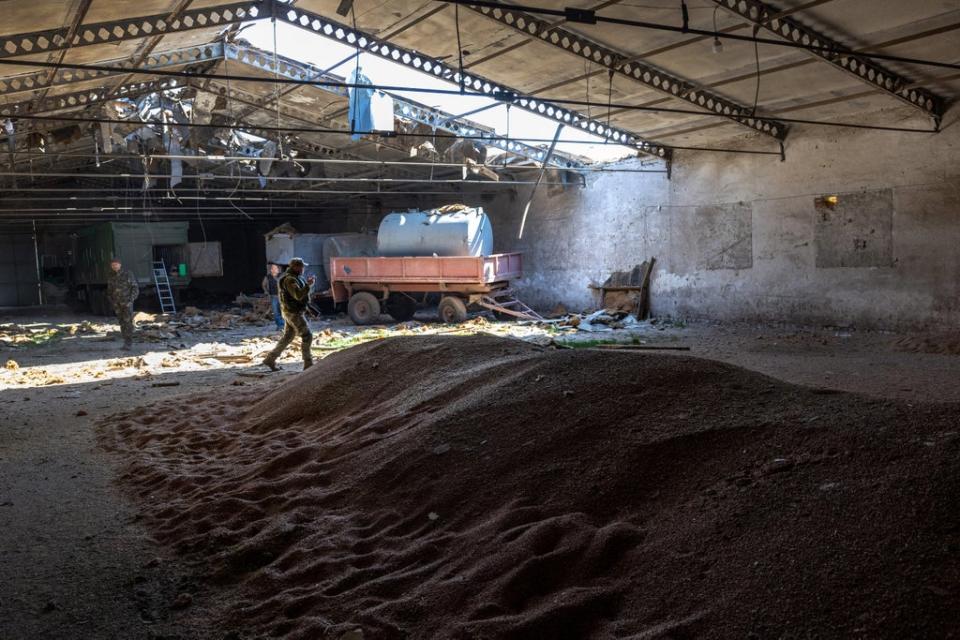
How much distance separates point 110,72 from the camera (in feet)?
40.7

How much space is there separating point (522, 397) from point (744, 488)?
2.15m

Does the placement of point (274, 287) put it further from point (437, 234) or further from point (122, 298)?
point (437, 234)

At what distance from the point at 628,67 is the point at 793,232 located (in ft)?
17.4

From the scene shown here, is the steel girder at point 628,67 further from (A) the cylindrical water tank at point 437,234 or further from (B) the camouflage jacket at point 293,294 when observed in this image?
(A) the cylindrical water tank at point 437,234

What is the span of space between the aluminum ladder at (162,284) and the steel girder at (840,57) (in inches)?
844

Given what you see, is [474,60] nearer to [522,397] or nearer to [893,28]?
[893,28]

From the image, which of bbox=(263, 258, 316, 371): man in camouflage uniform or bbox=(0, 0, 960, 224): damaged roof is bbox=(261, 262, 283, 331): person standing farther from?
bbox=(263, 258, 316, 371): man in camouflage uniform

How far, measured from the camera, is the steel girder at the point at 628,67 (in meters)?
11.8

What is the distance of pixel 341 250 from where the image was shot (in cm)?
2305

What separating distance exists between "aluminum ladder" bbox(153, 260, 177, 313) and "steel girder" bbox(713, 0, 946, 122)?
21428mm

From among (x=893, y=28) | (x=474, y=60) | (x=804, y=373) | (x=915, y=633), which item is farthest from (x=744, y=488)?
(x=474, y=60)

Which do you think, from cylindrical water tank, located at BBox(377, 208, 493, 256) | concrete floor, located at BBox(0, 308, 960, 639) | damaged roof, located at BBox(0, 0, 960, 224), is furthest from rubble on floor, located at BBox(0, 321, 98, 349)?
cylindrical water tank, located at BBox(377, 208, 493, 256)

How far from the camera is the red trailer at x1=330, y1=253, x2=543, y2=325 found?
736 inches

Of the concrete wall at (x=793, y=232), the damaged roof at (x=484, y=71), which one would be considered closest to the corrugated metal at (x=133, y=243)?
the damaged roof at (x=484, y=71)
